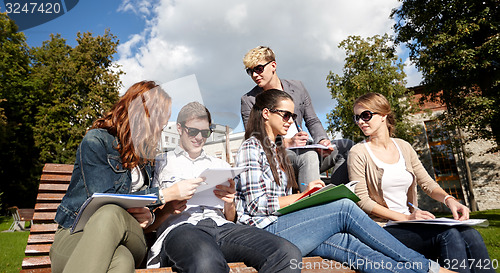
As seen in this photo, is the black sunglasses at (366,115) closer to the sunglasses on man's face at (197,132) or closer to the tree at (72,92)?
the sunglasses on man's face at (197,132)

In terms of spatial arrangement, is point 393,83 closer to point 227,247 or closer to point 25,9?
point 25,9

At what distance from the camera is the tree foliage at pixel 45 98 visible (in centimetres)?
2120

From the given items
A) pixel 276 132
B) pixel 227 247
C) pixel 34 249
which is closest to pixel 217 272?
pixel 227 247

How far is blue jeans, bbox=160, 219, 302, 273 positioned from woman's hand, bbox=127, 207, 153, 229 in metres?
0.16

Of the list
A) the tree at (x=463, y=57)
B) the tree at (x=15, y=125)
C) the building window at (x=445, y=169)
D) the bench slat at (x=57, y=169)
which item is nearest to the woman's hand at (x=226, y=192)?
the bench slat at (x=57, y=169)

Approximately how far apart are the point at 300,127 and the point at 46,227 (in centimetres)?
257

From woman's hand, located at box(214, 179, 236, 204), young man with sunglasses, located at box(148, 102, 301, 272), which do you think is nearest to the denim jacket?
young man with sunglasses, located at box(148, 102, 301, 272)

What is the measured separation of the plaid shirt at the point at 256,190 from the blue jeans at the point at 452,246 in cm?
98

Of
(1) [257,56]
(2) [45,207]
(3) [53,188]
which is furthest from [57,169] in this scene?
(1) [257,56]

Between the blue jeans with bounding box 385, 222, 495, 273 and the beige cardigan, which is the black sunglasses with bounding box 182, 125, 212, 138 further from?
the blue jeans with bounding box 385, 222, 495, 273

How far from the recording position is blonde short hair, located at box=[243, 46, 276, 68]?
11.9 ft

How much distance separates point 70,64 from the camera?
69.6 feet

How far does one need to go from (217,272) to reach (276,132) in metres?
1.35

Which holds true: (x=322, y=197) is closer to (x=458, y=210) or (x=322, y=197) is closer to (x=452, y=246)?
(x=452, y=246)
